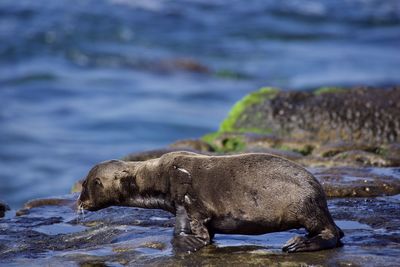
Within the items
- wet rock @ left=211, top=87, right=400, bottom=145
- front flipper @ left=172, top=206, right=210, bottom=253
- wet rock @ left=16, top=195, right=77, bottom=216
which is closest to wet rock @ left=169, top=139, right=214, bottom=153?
wet rock @ left=211, top=87, right=400, bottom=145

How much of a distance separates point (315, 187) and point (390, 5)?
36.4m

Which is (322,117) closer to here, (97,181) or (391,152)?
(391,152)

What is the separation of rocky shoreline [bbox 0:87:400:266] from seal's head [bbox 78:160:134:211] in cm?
25

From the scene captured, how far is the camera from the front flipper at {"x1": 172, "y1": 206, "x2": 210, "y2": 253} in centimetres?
816

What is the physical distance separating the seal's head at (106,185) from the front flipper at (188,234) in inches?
35.5

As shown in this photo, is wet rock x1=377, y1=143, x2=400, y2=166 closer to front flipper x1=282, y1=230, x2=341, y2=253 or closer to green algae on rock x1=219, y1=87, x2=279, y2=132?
green algae on rock x1=219, y1=87, x2=279, y2=132

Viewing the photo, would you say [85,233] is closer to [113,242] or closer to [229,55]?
[113,242]

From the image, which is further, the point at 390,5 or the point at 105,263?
the point at 390,5

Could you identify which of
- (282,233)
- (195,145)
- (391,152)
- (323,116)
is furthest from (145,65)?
(282,233)

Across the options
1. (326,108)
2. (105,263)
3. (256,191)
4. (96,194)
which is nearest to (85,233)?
(96,194)

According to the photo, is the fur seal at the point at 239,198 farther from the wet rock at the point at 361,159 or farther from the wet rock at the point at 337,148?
the wet rock at the point at 337,148

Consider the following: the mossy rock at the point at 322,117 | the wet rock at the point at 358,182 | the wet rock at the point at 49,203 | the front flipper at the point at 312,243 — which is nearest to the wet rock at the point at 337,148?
the mossy rock at the point at 322,117

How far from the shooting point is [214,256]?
7.95 m

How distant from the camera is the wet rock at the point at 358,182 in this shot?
1027 cm
